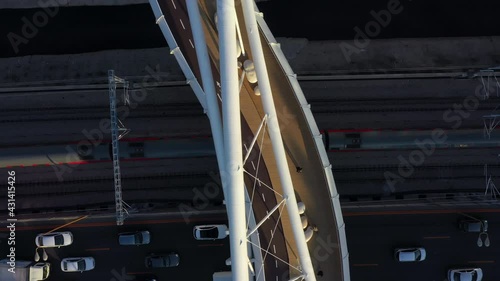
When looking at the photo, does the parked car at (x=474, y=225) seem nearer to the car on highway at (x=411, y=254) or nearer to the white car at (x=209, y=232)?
the car on highway at (x=411, y=254)

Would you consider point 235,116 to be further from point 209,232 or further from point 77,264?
point 77,264

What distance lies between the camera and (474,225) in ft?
105

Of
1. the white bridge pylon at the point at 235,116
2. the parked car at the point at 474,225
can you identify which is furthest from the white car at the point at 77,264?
the parked car at the point at 474,225

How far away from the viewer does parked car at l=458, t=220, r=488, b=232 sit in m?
32.1

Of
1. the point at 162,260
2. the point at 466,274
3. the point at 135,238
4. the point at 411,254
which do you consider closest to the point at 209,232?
the point at 162,260

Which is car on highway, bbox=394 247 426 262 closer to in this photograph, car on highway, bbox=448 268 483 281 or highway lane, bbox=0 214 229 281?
car on highway, bbox=448 268 483 281

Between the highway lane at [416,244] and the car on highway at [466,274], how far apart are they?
0.60 metres

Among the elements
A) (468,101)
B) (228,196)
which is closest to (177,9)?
(228,196)

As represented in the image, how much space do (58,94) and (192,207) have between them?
1690cm

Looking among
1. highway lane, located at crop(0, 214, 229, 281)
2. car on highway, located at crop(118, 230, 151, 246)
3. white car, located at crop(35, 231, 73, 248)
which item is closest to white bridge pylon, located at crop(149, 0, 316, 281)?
highway lane, located at crop(0, 214, 229, 281)

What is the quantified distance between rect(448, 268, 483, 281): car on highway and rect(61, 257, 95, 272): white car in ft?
105

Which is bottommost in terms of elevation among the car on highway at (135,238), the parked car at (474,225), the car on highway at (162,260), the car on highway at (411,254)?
the car on highway at (411,254)

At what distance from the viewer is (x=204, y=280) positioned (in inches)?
1312

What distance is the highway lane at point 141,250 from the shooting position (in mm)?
33250
